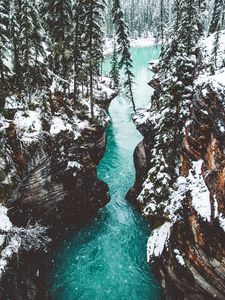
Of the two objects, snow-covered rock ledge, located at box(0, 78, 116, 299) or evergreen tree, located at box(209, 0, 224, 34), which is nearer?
snow-covered rock ledge, located at box(0, 78, 116, 299)

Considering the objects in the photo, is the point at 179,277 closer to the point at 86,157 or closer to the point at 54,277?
the point at 54,277

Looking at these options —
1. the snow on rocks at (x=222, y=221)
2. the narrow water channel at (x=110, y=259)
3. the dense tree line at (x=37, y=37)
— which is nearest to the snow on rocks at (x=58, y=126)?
the dense tree line at (x=37, y=37)

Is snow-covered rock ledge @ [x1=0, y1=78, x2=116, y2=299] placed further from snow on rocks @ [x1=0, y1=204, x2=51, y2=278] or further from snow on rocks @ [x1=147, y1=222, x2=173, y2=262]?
snow on rocks @ [x1=147, y1=222, x2=173, y2=262]

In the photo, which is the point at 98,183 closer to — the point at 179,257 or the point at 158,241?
the point at 158,241

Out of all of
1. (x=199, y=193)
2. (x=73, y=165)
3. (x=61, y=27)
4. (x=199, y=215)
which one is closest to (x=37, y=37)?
(x=61, y=27)

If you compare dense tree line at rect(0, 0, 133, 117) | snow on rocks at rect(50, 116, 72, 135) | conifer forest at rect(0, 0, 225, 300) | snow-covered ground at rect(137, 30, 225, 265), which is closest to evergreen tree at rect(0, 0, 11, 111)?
dense tree line at rect(0, 0, 133, 117)

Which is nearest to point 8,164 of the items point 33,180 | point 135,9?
point 33,180
